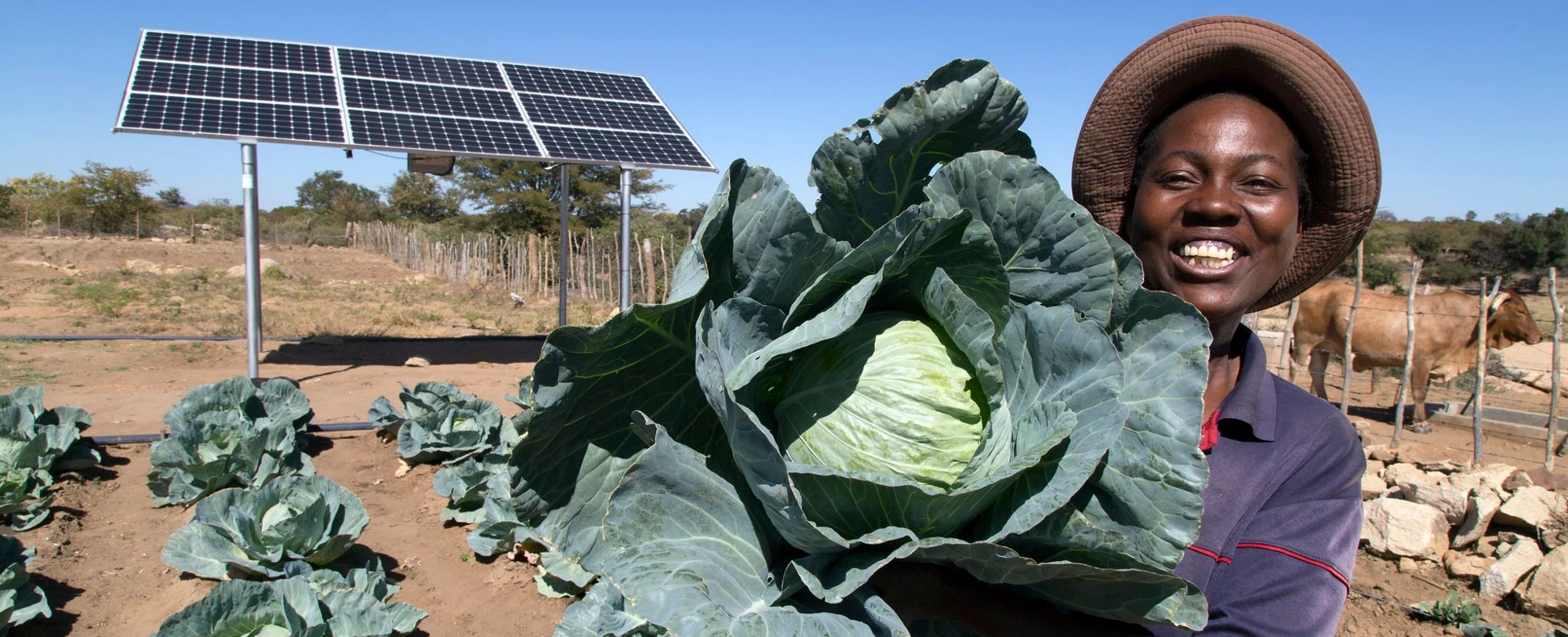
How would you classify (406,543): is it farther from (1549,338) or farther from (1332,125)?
(1549,338)

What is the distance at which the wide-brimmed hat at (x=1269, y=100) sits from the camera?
157cm

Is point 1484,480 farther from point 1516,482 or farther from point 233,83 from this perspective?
point 233,83

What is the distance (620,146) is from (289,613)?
7170mm

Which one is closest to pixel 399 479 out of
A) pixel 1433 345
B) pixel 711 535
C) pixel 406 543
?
pixel 406 543

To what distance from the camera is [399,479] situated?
22.1 feet

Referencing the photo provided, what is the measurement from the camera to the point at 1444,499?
19.7 feet

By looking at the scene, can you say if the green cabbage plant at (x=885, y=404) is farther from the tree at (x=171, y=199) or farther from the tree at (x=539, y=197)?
the tree at (x=171, y=199)

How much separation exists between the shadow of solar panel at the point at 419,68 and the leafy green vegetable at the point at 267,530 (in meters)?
7.45

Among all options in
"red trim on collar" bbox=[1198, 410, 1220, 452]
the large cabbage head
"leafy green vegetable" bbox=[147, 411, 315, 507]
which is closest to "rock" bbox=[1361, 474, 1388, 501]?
"red trim on collar" bbox=[1198, 410, 1220, 452]

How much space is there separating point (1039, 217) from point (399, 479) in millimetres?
6704

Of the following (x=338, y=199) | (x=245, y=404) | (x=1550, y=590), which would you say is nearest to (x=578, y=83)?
(x=245, y=404)

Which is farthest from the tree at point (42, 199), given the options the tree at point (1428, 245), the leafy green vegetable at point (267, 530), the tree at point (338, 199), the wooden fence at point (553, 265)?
the tree at point (1428, 245)

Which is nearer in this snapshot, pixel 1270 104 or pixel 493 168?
pixel 1270 104

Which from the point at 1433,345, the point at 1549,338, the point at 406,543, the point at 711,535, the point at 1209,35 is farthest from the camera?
the point at 1549,338
